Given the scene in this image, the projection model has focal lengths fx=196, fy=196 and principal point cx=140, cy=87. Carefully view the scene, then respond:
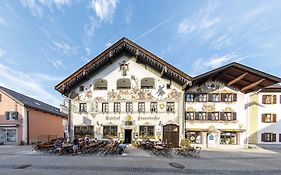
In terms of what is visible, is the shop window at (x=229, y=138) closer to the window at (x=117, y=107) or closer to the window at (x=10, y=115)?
the window at (x=117, y=107)

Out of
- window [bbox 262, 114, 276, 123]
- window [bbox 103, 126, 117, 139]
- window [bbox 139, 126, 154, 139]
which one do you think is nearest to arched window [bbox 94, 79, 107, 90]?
window [bbox 103, 126, 117, 139]

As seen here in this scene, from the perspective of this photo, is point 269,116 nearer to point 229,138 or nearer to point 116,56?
point 229,138

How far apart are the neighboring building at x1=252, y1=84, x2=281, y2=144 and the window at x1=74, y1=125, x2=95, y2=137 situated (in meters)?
21.9

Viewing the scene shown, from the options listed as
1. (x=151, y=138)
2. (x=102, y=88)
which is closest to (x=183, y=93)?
(x=151, y=138)

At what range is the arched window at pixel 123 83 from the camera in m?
23.0

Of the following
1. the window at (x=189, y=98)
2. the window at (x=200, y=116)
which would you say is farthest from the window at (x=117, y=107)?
the window at (x=200, y=116)

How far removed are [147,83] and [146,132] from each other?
565cm

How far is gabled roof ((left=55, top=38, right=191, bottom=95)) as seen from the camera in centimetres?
2194

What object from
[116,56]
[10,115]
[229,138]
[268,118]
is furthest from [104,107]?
[268,118]

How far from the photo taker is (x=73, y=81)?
23.2 m

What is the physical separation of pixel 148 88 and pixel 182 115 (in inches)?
196

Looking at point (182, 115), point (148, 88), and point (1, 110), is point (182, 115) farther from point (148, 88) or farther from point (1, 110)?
point (1, 110)

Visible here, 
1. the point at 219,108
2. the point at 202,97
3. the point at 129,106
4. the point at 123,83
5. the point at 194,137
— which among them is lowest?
the point at 194,137

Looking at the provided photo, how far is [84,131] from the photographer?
2291 cm
